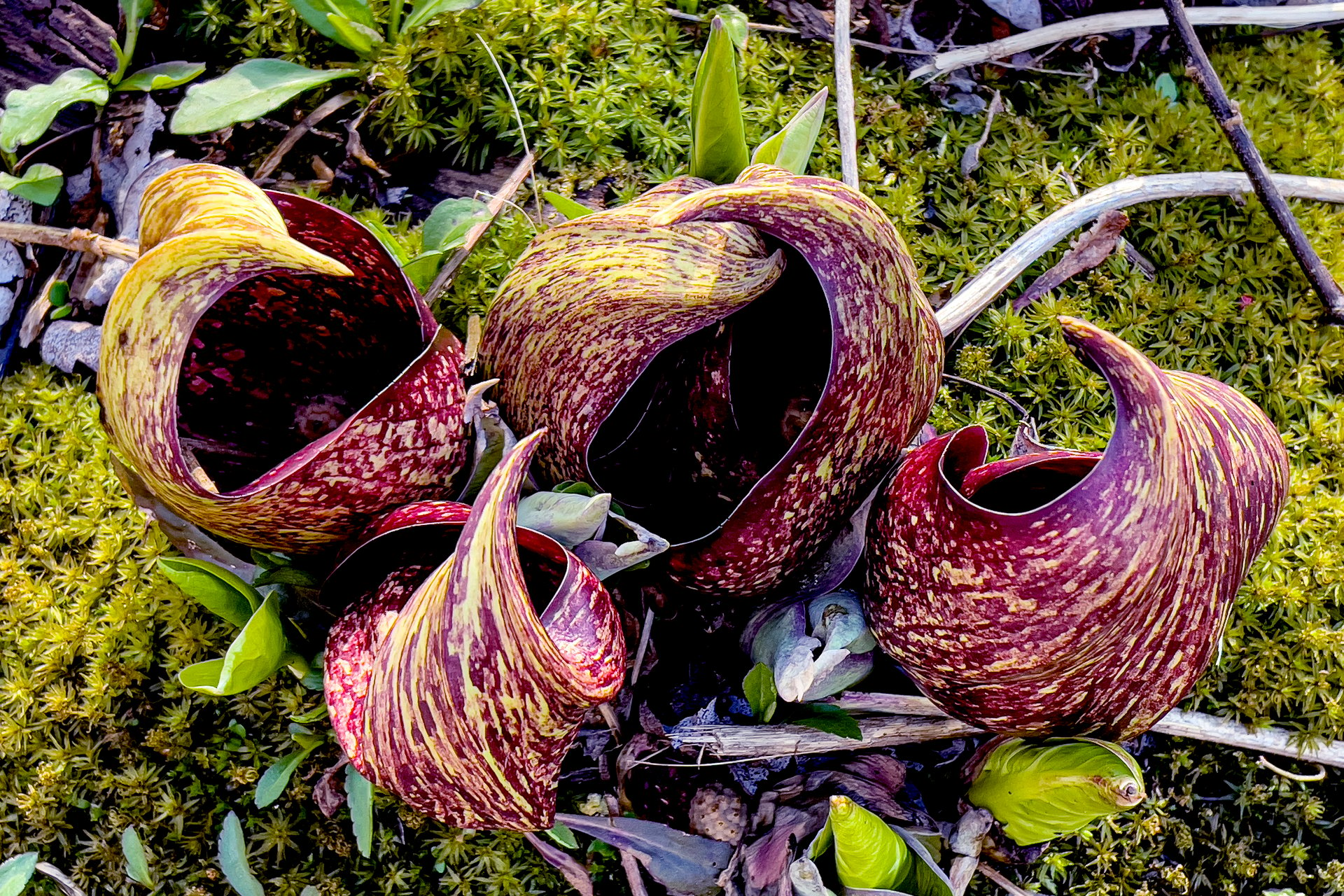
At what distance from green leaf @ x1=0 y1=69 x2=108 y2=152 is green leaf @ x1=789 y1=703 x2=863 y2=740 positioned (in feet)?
4.81

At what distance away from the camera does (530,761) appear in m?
0.98

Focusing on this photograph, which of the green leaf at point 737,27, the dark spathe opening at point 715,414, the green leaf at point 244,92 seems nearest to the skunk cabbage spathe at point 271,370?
the dark spathe opening at point 715,414

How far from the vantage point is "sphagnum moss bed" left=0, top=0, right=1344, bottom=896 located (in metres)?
1.47

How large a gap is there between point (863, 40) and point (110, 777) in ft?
5.77

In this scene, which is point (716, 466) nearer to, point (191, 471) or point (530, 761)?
point (530, 761)

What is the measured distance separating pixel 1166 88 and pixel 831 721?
4.38 feet

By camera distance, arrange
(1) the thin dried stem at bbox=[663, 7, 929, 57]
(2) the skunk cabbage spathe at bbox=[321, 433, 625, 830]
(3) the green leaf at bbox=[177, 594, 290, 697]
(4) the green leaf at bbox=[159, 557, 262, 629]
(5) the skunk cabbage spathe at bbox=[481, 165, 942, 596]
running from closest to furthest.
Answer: (2) the skunk cabbage spathe at bbox=[321, 433, 625, 830], (5) the skunk cabbage spathe at bbox=[481, 165, 942, 596], (3) the green leaf at bbox=[177, 594, 290, 697], (4) the green leaf at bbox=[159, 557, 262, 629], (1) the thin dried stem at bbox=[663, 7, 929, 57]

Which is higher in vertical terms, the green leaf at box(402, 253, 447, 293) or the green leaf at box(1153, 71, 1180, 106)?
the green leaf at box(1153, 71, 1180, 106)

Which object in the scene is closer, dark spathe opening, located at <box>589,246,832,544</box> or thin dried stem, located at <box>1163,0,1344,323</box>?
dark spathe opening, located at <box>589,246,832,544</box>

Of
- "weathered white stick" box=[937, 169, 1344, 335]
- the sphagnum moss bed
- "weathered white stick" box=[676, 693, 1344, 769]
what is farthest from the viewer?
"weathered white stick" box=[937, 169, 1344, 335]

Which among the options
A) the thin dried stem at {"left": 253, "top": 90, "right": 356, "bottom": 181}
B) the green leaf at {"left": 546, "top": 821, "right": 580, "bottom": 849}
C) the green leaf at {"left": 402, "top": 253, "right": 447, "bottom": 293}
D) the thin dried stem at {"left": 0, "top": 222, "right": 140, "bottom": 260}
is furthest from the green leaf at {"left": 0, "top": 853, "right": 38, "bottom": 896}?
the thin dried stem at {"left": 253, "top": 90, "right": 356, "bottom": 181}

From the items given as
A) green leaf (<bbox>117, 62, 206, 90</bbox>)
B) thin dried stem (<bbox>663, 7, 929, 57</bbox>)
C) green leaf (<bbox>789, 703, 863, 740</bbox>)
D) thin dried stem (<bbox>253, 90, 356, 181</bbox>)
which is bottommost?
green leaf (<bbox>789, 703, 863, 740</bbox>)

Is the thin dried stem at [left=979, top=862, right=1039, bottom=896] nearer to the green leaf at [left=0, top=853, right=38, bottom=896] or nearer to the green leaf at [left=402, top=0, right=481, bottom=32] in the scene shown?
the green leaf at [left=0, top=853, right=38, bottom=896]

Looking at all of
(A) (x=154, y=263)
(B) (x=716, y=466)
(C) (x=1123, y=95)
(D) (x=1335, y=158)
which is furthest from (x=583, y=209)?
(D) (x=1335, y=158)
